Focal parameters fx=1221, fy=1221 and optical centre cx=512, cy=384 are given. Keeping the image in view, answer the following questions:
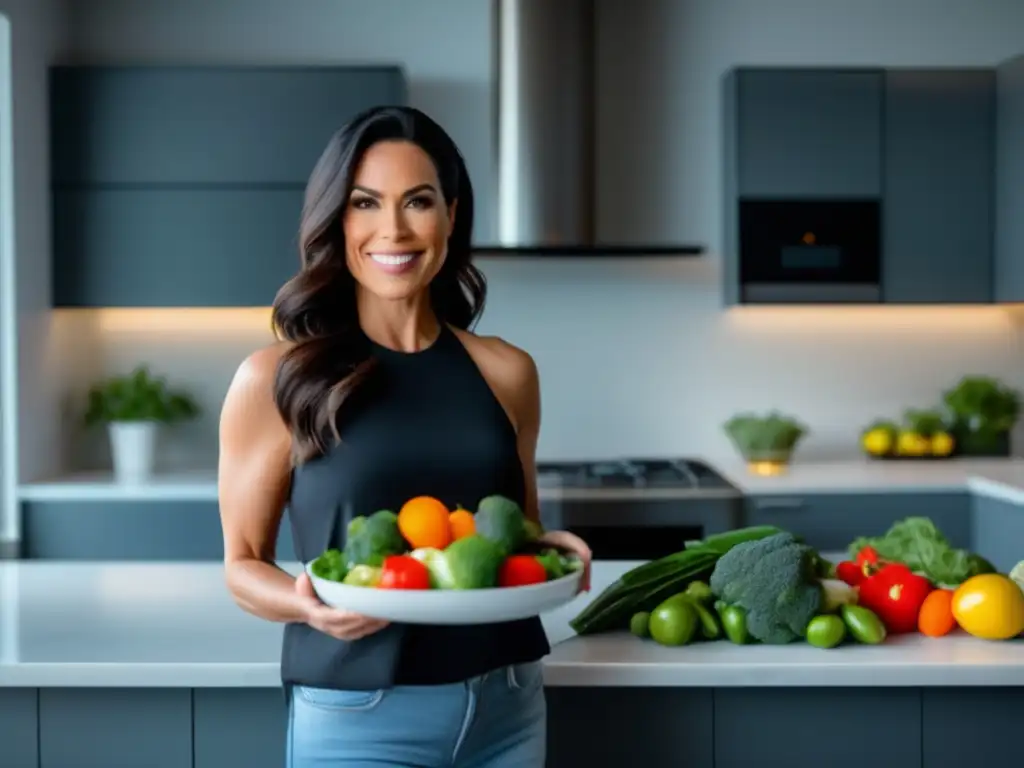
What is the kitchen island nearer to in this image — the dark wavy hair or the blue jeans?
the blue jeans

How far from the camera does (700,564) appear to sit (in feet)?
6.09

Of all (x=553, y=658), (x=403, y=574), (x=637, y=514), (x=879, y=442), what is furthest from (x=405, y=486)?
(x=879, y=442)

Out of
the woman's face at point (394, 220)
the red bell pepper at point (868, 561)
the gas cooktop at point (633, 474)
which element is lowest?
the gas cooktop at point (633, 474)

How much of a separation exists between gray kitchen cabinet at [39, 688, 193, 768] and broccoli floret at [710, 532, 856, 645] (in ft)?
2.62

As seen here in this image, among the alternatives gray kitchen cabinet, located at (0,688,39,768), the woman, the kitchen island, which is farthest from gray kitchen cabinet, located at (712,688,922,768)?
gray kitchen cabinet, located at (0,688,39,768)

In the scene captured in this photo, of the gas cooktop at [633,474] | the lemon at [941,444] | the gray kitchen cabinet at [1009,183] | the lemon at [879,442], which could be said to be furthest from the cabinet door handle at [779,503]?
the gray kitchen cabinet at [1009,183]

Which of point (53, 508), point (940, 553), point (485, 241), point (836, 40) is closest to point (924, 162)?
point (836, 40)

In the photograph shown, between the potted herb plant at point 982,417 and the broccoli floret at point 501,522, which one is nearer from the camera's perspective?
the broccoli floret at point 501,522

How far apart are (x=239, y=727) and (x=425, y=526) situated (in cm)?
66

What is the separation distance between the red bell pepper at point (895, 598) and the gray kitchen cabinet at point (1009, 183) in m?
2.52

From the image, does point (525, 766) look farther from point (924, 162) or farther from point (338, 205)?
point (924, 162)

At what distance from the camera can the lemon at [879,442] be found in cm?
435

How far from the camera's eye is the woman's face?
1398 millimetres

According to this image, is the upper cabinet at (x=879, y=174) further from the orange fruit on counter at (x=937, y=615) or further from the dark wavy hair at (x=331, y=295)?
the dark wavy hair at (x=331, y=295)
